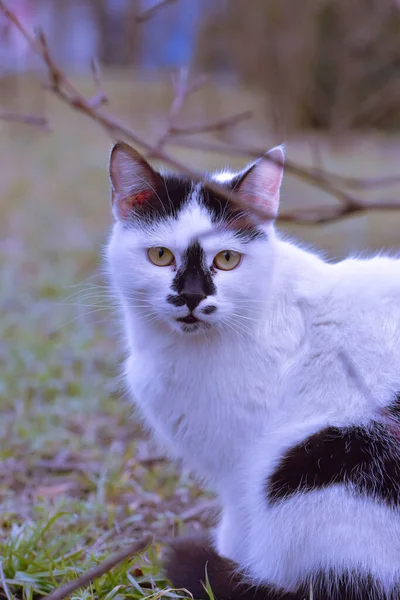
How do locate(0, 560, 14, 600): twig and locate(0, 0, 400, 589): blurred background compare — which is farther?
locate(0, 0, 400, 589): blurred background

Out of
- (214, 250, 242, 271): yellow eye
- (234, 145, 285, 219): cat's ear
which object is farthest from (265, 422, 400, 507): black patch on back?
(234, 145, 285, 219): cat's ear

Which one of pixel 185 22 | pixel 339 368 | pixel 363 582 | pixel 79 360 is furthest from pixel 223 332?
pixel 185 22

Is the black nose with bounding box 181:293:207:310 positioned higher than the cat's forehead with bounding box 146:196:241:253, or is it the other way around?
the cat's forehead with bounding box 146:196:241:253

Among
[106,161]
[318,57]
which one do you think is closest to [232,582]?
[106,161]

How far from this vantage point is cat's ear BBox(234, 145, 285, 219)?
1.62 metres

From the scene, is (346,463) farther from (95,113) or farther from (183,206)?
(95,113)

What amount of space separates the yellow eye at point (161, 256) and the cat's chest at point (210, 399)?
0.22m

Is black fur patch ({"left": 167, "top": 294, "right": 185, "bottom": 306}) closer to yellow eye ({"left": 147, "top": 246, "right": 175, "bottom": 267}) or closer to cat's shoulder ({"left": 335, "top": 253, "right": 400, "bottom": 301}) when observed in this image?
yellow eye ({"left": 147, "top": 246, "right": 175, "bottom": 267})

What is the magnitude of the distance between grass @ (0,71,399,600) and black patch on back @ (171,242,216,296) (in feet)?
1.00

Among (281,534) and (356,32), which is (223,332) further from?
(356,32)

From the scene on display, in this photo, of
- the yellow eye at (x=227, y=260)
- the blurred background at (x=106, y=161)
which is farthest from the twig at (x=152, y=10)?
the yellow eye at (x=227, y=260)

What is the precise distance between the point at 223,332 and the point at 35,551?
73 centimetres

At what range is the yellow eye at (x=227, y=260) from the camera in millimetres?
1591

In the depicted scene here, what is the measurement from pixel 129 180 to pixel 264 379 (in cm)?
57
